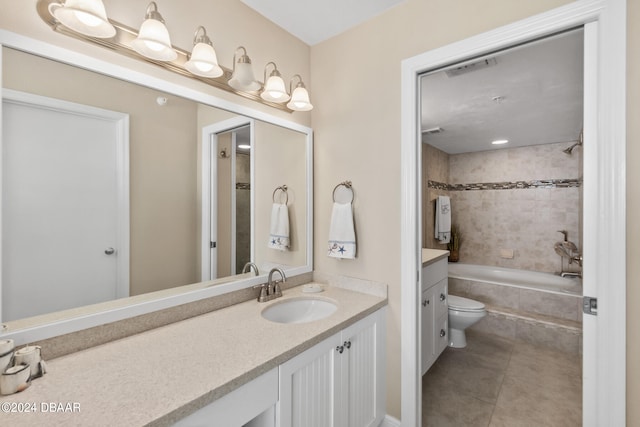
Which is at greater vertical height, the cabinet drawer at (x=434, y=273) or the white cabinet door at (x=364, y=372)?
the cabinet drawer at (x=434, y=273)

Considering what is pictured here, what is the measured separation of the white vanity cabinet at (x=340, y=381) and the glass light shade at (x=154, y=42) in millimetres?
1296

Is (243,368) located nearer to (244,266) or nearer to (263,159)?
(244,266)

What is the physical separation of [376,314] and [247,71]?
142cm

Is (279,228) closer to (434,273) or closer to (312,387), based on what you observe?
(312,387)

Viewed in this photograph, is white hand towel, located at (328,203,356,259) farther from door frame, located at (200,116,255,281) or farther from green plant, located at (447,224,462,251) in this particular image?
green plant, located at (447,224,462,251)

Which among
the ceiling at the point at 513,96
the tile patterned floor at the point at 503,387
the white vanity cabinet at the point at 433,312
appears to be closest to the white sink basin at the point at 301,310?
the white vanity cabinet at the point at 433,312

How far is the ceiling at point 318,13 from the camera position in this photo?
155 cm

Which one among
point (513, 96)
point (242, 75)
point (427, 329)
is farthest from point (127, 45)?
point (513, 96)

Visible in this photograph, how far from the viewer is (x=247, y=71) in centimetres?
140

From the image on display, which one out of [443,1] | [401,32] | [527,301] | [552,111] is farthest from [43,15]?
[527,301]

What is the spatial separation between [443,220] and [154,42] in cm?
399

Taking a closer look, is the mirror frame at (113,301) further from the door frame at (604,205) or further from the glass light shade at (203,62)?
the door frame at (604,205)

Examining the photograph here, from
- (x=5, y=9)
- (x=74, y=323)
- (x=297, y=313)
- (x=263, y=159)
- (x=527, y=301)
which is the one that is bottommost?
(x=527, y=301)

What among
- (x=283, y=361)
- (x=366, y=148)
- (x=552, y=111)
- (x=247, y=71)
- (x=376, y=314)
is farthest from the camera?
(x=552, y=111)
